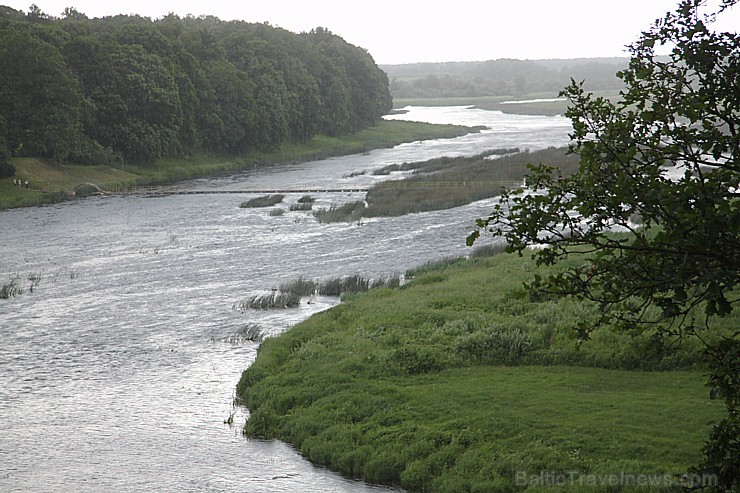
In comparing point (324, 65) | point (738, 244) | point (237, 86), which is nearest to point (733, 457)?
point (738, 244)

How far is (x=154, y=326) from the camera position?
2884 cm

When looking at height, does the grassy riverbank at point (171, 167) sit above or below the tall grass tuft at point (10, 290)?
above

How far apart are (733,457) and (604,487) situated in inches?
156

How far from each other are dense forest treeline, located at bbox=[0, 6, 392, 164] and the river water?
39.7 feet

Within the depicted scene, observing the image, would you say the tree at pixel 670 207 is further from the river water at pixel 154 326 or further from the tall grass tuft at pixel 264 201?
the tall grass tuft at pixel 264 201

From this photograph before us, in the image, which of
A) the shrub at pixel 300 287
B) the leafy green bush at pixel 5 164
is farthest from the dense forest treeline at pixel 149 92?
the shrub at pixel 300 287

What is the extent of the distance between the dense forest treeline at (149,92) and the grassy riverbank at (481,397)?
164ft

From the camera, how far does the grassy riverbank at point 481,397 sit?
1435 cm

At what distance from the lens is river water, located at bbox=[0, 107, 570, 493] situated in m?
17.6

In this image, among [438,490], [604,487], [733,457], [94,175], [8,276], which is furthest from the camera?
[94,175]

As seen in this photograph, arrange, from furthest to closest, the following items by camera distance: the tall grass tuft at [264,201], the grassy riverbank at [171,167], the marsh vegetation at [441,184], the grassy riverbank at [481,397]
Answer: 1. the grassy riverbank at [171,167]
2. the tall grass tuft at [264,201]
3. the marsh vegetation at [441,184]
4. the grassy riverbank at [481,397]

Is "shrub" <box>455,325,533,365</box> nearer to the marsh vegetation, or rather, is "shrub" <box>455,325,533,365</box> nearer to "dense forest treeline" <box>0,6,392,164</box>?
the marsh vegetation

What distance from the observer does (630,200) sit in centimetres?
984

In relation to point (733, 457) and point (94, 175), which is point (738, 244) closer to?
point (733, 457)
